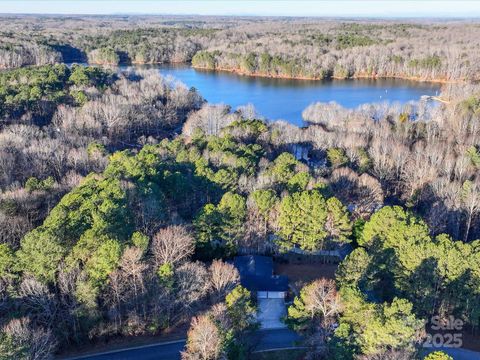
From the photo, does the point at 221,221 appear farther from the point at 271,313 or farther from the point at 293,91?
the point at 293,91

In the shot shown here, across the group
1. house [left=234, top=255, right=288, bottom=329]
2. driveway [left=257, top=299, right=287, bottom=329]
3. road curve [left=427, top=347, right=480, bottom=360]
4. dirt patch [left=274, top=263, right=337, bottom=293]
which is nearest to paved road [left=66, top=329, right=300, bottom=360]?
driveway [left=257, top=299, right=287, bottom=329]

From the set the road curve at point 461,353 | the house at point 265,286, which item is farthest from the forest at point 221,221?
the road curve at point 461,353

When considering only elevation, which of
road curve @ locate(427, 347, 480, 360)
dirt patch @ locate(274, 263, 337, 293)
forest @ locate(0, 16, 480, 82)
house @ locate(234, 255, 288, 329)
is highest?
forest @ locate(0, 16, 480, 82)

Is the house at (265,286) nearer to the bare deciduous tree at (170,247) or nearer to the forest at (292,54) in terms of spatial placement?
the bare deciduous tree at (170,247)

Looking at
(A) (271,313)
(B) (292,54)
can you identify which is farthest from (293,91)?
(A) (271,313)

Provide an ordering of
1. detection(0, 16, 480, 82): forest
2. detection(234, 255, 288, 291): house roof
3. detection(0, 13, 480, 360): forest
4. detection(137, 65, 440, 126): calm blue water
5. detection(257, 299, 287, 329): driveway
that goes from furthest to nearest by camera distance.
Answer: detection(0, 16, 480, 82): forest → detection(137, 65, 440, 126): calm blue water → detection(234, 255, 288, 291): house roof → detection(257, 299, 287, 329): driveway → detection(0, 13, 480, 360): forest

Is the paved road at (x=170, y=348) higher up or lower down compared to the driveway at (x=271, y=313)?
lower down

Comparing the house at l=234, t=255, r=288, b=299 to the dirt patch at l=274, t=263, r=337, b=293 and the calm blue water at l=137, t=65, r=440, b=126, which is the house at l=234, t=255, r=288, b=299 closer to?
the dirt patch at l=274, t=263, r=337, b=293
